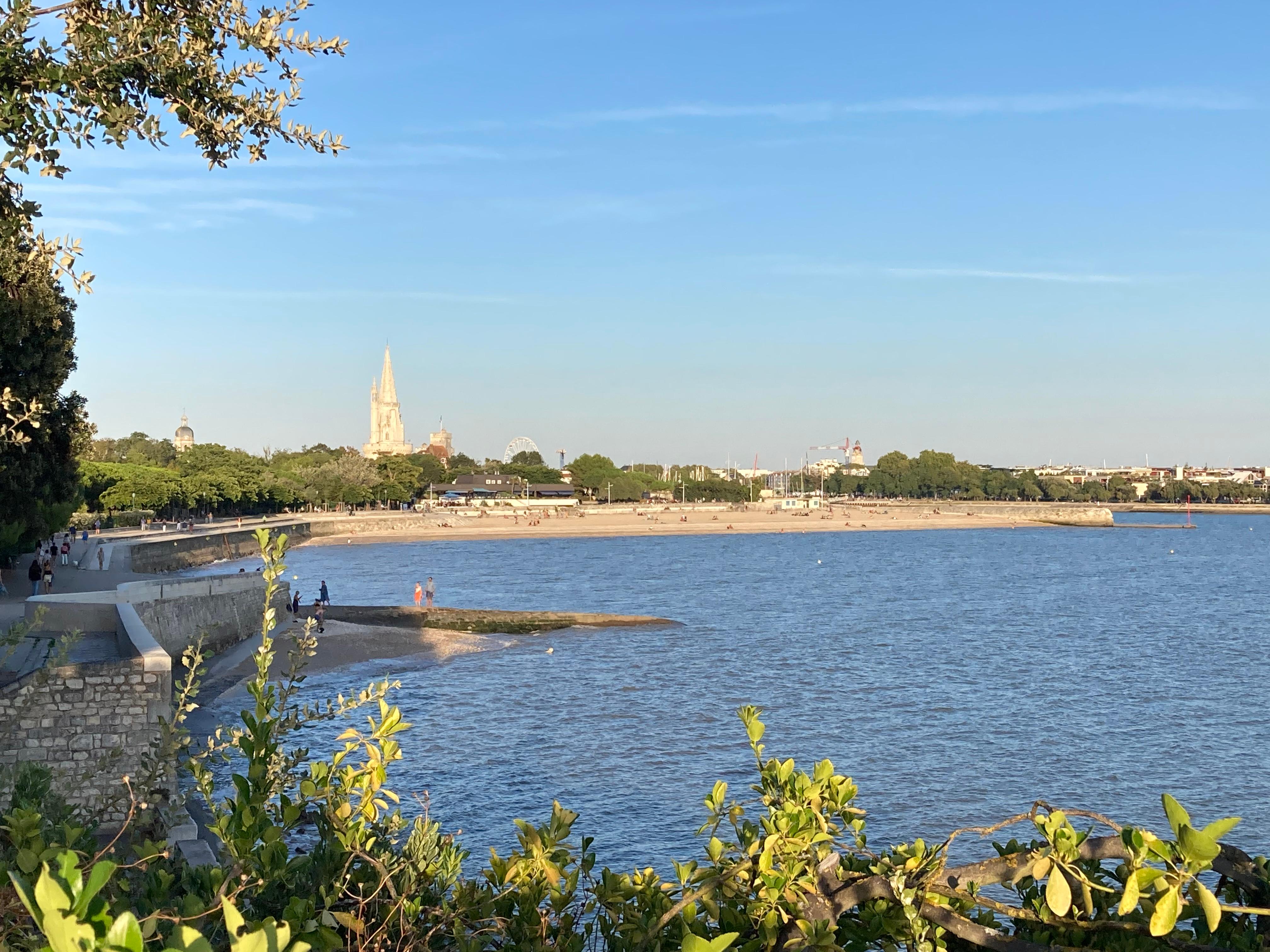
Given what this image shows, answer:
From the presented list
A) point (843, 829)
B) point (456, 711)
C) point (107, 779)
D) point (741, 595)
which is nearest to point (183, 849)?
point (107, 779)

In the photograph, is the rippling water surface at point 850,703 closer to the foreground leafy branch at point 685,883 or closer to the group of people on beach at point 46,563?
the foreground leafy branch at point 685,883

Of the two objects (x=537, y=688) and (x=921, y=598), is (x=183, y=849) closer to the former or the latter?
(x=537, y=688)

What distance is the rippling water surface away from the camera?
22.0 meters

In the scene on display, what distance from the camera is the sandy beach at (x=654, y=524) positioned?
407 ft

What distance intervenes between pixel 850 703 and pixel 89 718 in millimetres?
22238

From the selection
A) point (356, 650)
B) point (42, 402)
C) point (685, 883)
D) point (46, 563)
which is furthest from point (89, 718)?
point (356, 650)

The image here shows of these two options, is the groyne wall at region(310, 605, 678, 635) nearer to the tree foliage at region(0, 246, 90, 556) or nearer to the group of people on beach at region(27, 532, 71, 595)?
the group of people on beach at region(27, 532, 71, 595)

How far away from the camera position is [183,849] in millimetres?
13336

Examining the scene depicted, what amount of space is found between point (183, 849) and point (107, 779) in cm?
232

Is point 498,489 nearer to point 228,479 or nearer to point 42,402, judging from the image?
point 228,479

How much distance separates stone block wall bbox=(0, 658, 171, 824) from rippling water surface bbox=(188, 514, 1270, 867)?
5.45 meters

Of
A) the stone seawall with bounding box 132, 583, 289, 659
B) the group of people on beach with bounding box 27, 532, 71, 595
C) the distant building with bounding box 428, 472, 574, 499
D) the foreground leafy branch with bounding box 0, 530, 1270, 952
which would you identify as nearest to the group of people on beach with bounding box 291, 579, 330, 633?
the stone seawall with bounding box 132, 583, 289, 659

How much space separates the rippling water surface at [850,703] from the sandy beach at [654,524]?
4900cm

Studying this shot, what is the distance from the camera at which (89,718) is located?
49.8 ft
